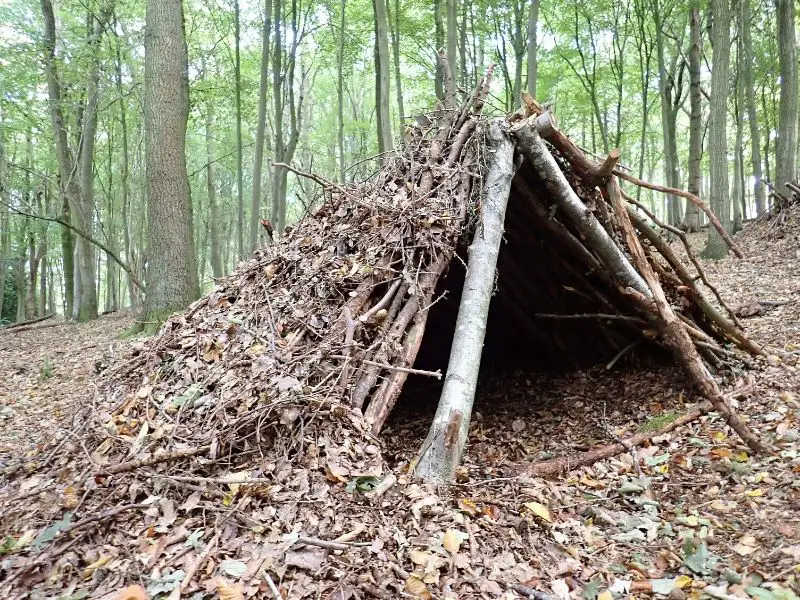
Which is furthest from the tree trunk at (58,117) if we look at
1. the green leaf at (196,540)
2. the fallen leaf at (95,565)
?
the green leaf at (196,540)

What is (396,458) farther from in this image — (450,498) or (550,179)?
(550,179)

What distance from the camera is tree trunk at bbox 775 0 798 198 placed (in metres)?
10.5

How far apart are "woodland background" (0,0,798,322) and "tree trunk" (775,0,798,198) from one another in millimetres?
33

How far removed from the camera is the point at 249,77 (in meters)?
18.3

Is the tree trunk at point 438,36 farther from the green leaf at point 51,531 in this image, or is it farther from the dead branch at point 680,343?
the green leaf at point 51,531

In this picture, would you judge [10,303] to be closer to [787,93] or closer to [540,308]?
[540,308]

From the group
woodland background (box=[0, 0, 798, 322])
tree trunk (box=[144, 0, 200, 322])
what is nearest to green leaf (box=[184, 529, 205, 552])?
tree trunk (box=[144, 0, 200, 322])

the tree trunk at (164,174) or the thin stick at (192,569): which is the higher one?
the tree trunk at (164,174)

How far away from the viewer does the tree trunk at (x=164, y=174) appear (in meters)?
7.51

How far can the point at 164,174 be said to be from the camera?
297 inches

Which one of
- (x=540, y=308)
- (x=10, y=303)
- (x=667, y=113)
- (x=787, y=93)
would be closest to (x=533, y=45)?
(x=787, y=93)

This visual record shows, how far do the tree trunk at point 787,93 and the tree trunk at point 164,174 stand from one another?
39.4 ft

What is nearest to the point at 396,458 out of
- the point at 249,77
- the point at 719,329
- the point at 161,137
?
the point at 719,329

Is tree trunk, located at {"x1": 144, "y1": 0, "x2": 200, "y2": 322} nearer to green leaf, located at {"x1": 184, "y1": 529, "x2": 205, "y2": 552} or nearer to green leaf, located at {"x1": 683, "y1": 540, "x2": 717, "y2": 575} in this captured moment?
green leaf, located at {"x1": 184, "y1": 529, "x2": 205, "y2": 552}
